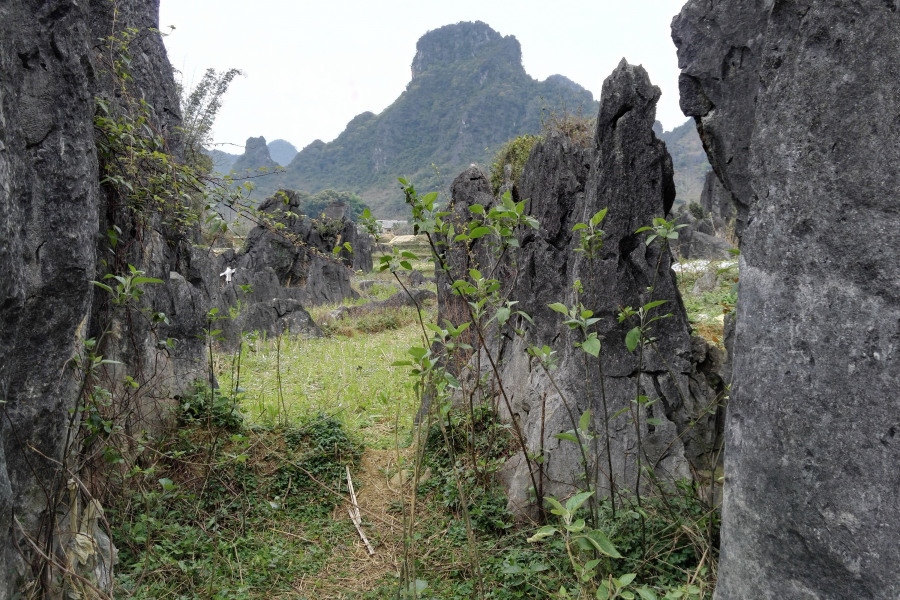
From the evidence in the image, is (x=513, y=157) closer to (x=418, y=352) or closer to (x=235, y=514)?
(x=235, y=514)

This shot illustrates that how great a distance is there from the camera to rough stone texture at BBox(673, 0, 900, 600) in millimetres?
1476

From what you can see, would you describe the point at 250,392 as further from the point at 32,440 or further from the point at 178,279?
the point at 32,440

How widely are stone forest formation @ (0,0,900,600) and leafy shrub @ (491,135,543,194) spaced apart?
9.65 feet

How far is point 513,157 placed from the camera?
29.3 feet

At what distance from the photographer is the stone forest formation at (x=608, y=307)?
5.02ft

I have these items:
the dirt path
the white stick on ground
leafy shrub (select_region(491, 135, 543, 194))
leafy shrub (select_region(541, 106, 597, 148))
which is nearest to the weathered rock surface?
the dirt path

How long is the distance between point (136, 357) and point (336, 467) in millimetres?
1787

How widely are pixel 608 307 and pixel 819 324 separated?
6.64 ft

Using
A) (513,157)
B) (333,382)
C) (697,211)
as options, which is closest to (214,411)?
(333,382)

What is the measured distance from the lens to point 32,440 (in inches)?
95.8

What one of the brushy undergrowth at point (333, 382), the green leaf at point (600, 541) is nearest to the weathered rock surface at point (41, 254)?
the brushy undergrowth at point (333, 382)

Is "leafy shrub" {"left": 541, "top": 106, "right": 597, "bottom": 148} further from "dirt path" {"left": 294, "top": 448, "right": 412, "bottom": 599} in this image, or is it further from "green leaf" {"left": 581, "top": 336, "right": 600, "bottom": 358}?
"green leaf" {"left": 581, "top": 336, "right": 600, "bottom": 358}

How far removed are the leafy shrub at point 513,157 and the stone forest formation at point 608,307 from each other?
294cm

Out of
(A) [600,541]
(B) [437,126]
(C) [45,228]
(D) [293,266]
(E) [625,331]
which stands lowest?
(D) [293,266]
